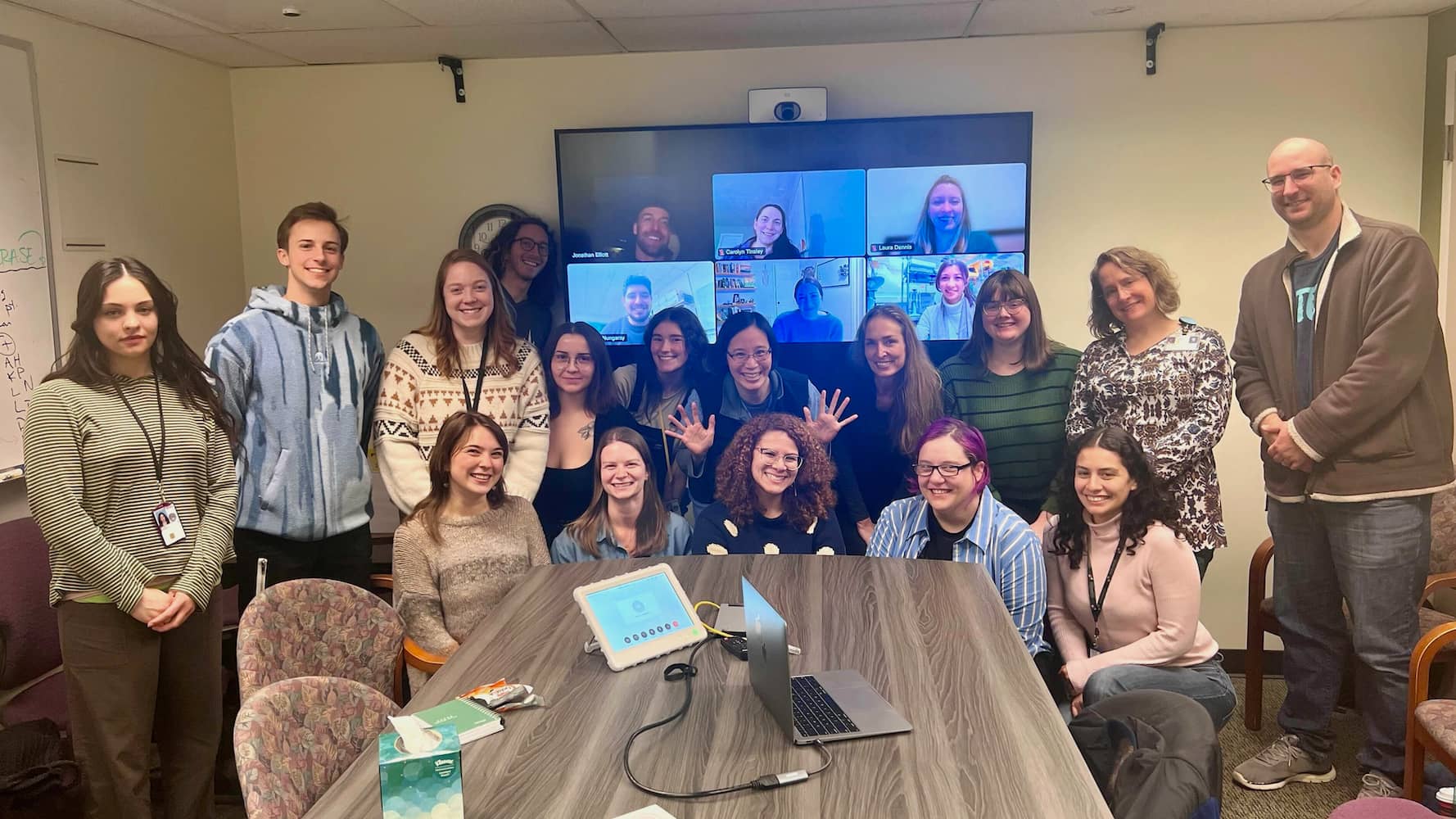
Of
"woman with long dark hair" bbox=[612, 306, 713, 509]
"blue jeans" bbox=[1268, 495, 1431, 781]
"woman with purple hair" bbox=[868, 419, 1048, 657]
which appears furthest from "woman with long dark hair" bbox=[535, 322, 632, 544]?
"blue jeans" bbox=[1268, 495, 1431, 781]

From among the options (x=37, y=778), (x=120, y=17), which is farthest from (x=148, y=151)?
(x=37, y=778)

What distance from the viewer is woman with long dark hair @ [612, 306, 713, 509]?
12.2 ft

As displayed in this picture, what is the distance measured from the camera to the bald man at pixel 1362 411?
298 centimetres

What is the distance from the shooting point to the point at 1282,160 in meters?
3.11

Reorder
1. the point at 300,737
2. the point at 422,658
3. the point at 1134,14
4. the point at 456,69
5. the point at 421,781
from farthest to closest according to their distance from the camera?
the point at 456,69
the point at 1134,14
the point at 422,658
the point at 300,737
the point at 421,781

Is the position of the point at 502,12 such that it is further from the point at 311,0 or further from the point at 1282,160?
the point at 1282,160

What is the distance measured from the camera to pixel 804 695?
199 centimetres

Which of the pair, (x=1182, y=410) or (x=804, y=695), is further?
(x=1182, y=410)

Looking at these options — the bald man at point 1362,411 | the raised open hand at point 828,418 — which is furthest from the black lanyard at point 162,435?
the bald man at point 1362,411

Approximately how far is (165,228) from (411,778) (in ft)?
10.4

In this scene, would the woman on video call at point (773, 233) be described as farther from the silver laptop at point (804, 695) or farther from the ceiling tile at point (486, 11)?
the silver laptop at point (804, 695)

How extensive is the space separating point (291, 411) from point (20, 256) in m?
0.99

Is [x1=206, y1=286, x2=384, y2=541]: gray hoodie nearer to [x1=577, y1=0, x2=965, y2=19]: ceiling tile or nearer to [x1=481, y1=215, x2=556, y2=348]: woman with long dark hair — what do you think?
[x1=481, y1=215, x2=556, y2=348]: woman with long dark hair

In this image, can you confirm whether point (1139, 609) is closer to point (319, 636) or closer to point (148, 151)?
point (319, 636)
